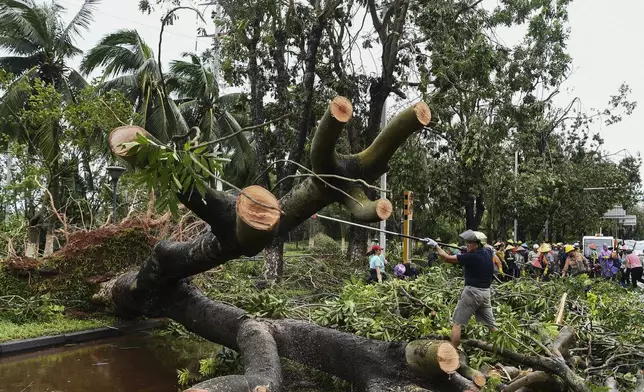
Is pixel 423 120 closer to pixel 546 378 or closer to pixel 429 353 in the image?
pixel 429 353

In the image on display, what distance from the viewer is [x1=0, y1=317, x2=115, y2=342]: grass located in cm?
854

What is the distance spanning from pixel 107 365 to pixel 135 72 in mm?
13175

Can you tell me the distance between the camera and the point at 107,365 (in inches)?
303

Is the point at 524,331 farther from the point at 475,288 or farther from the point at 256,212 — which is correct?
the point at 256,212

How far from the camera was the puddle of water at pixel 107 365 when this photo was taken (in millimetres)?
6656

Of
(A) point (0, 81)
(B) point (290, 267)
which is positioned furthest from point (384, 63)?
(A) point (0, 81)

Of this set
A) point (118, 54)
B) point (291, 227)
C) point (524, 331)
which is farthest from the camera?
point (118, 54)

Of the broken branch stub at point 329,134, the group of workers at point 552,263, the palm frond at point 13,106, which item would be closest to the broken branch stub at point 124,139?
the broken branch stub at point 329,134

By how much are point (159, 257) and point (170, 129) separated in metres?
11.0

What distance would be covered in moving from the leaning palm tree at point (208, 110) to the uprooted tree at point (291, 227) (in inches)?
512

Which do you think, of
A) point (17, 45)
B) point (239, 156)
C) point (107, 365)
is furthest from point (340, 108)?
point (17, 45)

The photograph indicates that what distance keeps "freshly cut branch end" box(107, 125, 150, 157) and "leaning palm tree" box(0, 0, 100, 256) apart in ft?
33.2

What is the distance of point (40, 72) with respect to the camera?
56.4ft

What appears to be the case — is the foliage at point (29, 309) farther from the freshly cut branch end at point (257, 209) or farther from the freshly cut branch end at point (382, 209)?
the freshly cut branch end at point (382, 209)
